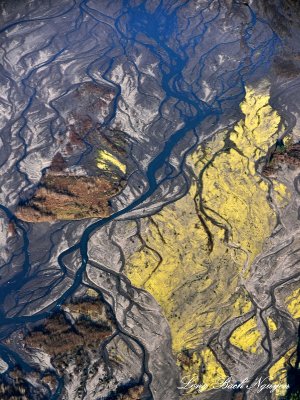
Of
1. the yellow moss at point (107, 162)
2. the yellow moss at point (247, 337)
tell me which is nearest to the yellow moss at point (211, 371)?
the yellow moss at point (247, 337)

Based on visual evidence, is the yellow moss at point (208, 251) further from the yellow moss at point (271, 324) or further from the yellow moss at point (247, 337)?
the yellow moss at point (271, 324)

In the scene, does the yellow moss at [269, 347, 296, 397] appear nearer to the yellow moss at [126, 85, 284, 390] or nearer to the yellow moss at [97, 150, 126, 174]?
the yellow moss at [126, 85, 284, 390]

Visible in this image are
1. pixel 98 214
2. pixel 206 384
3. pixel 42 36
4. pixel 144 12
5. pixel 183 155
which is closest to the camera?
pixel 206 384

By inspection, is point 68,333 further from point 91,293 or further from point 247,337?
point 247,337

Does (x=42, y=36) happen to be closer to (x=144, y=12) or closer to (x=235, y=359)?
(x=144, y=12)

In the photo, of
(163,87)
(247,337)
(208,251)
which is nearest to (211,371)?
(247,337)

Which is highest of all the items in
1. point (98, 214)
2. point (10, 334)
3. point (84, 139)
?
point (84, 139)

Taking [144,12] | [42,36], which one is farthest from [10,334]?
[144,12]

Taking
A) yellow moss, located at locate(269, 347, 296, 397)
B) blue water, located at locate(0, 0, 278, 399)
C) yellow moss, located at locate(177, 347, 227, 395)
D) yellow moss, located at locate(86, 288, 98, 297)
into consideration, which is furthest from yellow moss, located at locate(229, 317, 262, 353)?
blue water, located at locate(0, 0, 278, 399)
